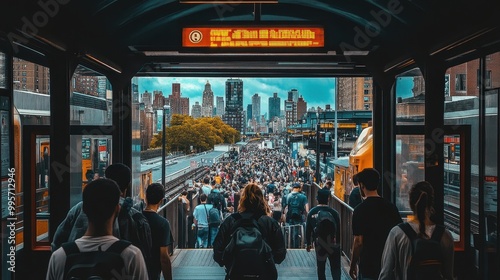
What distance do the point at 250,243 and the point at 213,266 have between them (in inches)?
156

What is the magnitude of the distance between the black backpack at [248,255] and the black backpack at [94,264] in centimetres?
144

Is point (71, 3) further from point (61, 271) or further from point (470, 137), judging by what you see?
point (470, 137)

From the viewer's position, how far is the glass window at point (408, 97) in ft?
22.0

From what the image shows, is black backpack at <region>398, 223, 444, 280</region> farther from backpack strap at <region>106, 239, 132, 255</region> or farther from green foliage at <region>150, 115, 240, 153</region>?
green foliage at <region>150, 115, 240, 153</region>

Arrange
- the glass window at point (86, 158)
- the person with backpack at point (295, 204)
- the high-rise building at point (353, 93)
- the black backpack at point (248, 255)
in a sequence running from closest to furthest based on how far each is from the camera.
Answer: the black backpack at point (248, 255) → the glass window at point (86, 158) → the person with backpack at point (295, 204) → the high-rise building at point (353, 93)

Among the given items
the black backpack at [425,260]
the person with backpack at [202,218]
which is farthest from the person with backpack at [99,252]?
the person with backpack at [202,218]

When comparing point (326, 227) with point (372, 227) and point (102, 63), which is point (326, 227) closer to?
point (372, 227)

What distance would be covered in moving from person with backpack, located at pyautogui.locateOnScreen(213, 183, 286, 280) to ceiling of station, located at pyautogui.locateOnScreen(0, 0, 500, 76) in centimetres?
232

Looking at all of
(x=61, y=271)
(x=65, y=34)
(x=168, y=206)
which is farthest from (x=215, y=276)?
(x=61, y=271)

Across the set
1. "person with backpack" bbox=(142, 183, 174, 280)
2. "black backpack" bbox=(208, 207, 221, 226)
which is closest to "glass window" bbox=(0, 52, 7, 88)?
"person with backpack" bbox=(142, 183, 174, 280)

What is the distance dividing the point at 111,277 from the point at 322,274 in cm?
407

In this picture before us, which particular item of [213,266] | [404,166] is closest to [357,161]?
[404,166]

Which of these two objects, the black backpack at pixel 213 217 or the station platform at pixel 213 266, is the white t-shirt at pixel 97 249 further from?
the black backpack at pixel 213 217

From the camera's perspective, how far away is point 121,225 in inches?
130
